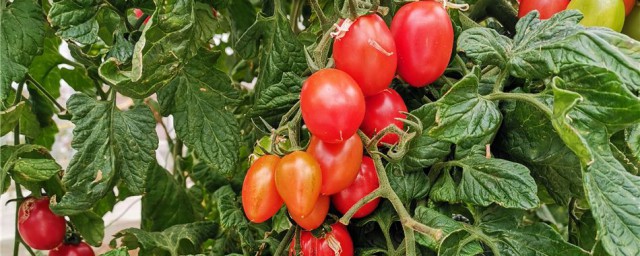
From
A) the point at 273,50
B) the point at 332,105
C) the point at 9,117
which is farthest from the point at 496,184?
the point at 9,117

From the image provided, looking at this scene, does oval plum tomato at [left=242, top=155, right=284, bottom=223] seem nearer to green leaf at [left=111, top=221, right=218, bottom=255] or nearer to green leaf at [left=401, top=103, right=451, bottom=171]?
green leaf at [left=401, top=103, right=451, bottom=171]

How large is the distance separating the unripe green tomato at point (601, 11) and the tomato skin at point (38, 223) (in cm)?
66

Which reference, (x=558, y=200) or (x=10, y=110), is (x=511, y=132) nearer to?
(x=558, y=200)

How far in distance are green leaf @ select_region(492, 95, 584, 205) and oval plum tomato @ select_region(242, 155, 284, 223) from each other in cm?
22

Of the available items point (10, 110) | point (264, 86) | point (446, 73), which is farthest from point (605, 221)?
point (10, 110)

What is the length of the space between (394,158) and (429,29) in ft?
0.36

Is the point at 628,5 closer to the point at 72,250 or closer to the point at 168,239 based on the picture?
the point at 168,239

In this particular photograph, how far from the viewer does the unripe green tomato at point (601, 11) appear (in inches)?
20.8

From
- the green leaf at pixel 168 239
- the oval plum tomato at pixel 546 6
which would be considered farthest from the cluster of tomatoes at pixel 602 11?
the green leaf at pixel 168 239

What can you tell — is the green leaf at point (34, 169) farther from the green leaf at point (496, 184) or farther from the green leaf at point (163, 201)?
the green leaf at point (496, 184)

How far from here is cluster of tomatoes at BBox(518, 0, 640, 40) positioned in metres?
0.53

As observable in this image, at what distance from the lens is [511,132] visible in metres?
0.55

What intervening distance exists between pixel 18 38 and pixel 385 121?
384mm

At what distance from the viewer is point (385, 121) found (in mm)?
515
